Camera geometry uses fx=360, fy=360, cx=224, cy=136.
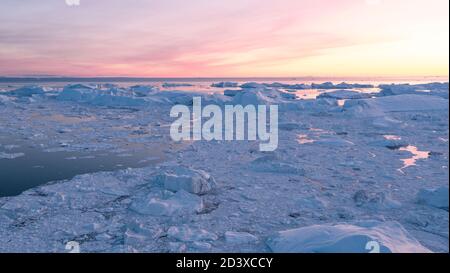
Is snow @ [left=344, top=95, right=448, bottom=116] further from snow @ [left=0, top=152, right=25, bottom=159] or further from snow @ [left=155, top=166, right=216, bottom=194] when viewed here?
snow @ [left=0, top=152, right=25, bottom=159]

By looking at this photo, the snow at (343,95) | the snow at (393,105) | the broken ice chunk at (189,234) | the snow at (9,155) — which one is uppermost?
the snow at (343,95)

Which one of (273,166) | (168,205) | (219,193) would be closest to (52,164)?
(168,205)

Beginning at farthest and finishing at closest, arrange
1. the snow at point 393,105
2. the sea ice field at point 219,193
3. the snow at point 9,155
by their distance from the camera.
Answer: the snow at point 393,105
the snow at point 9,155
the sea ice field at point 219,193

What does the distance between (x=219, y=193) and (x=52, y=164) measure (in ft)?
12.5

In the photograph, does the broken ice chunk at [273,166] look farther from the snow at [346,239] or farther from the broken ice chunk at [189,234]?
the broken ice chunk at [189,234]

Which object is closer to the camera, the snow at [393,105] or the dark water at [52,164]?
the dark water at [52,164]

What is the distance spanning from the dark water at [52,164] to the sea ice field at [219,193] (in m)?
0.02

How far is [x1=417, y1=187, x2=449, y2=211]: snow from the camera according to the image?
16.5 ft

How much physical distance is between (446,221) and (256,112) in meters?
13.8

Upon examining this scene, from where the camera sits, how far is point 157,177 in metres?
5.87

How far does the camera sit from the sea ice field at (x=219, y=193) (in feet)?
12.8

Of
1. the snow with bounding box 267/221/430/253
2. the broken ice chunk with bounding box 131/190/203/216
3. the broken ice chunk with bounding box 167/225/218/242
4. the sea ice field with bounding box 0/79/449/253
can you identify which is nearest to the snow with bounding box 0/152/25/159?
the sea ice field with bounding box 0/79/449/253

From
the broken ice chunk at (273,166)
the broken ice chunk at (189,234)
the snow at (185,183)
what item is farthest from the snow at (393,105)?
the broken ice chunk at (189,234)

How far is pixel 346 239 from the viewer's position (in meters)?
3.44
